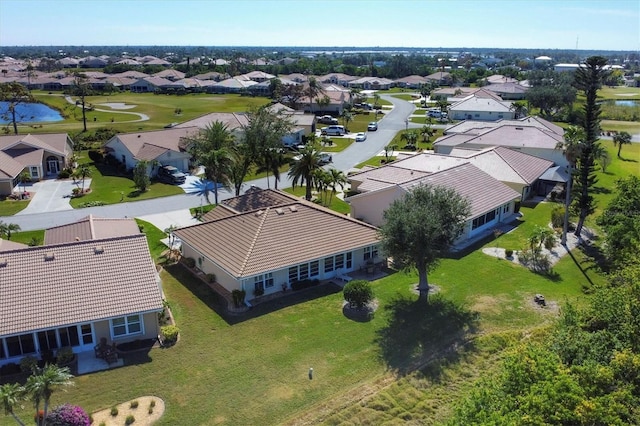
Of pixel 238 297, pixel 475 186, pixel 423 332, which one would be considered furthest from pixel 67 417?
pixel 475 186

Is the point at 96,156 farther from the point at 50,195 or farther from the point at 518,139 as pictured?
the point at 518,139

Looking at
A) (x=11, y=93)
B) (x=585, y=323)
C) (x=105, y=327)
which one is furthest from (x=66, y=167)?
(x=585, y=323)

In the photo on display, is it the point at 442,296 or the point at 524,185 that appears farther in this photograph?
the point at 524,185

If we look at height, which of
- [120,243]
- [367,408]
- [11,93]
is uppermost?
[11,93]

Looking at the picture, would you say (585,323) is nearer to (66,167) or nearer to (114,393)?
(114,393)

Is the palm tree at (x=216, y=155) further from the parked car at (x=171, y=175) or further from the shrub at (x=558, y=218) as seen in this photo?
the shrub at (x=558, y=218)

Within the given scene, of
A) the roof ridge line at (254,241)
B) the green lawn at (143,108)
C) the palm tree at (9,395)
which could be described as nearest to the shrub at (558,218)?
the roof ridge line at (254,241)
